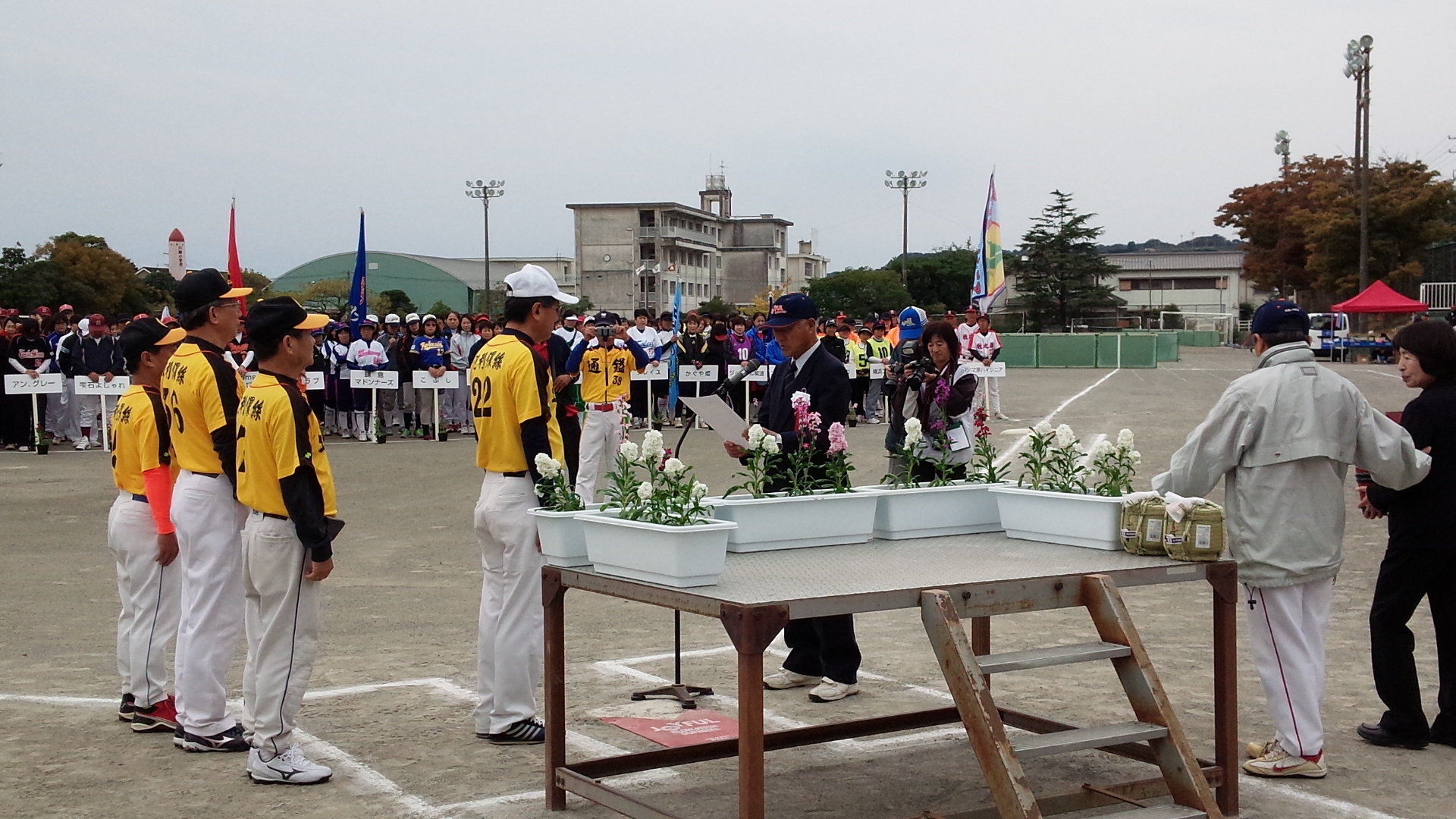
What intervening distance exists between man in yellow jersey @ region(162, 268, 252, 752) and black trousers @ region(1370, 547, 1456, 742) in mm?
5395

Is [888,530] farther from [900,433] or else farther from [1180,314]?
[1180,314]

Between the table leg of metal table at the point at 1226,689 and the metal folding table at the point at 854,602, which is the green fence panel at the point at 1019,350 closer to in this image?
the metal folding table at the point at 854,602

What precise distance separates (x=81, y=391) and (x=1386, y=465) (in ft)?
65.9

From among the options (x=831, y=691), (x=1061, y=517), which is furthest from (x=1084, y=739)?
(x=831, y=691)

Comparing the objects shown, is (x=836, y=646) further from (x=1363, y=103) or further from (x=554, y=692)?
(x=1363, y=103)

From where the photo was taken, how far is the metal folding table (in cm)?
457

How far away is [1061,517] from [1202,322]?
9825cm

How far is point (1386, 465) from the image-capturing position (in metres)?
6.02

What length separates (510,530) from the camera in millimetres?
6637

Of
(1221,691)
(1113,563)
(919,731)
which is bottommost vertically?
(919,731)

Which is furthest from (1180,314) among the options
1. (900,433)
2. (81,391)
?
(900,433)

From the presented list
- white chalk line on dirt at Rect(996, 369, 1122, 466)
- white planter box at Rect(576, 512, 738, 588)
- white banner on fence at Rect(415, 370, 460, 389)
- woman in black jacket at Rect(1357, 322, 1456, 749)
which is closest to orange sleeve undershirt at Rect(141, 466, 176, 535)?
white planter box at Rect(576, 512, 738, 588)

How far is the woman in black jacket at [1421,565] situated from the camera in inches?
251

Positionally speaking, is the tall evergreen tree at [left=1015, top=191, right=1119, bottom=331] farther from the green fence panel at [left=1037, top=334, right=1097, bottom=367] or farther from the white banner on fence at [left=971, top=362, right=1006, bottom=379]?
the white banner on fence at [left=971, top=362, right=1006, bottom=379]
